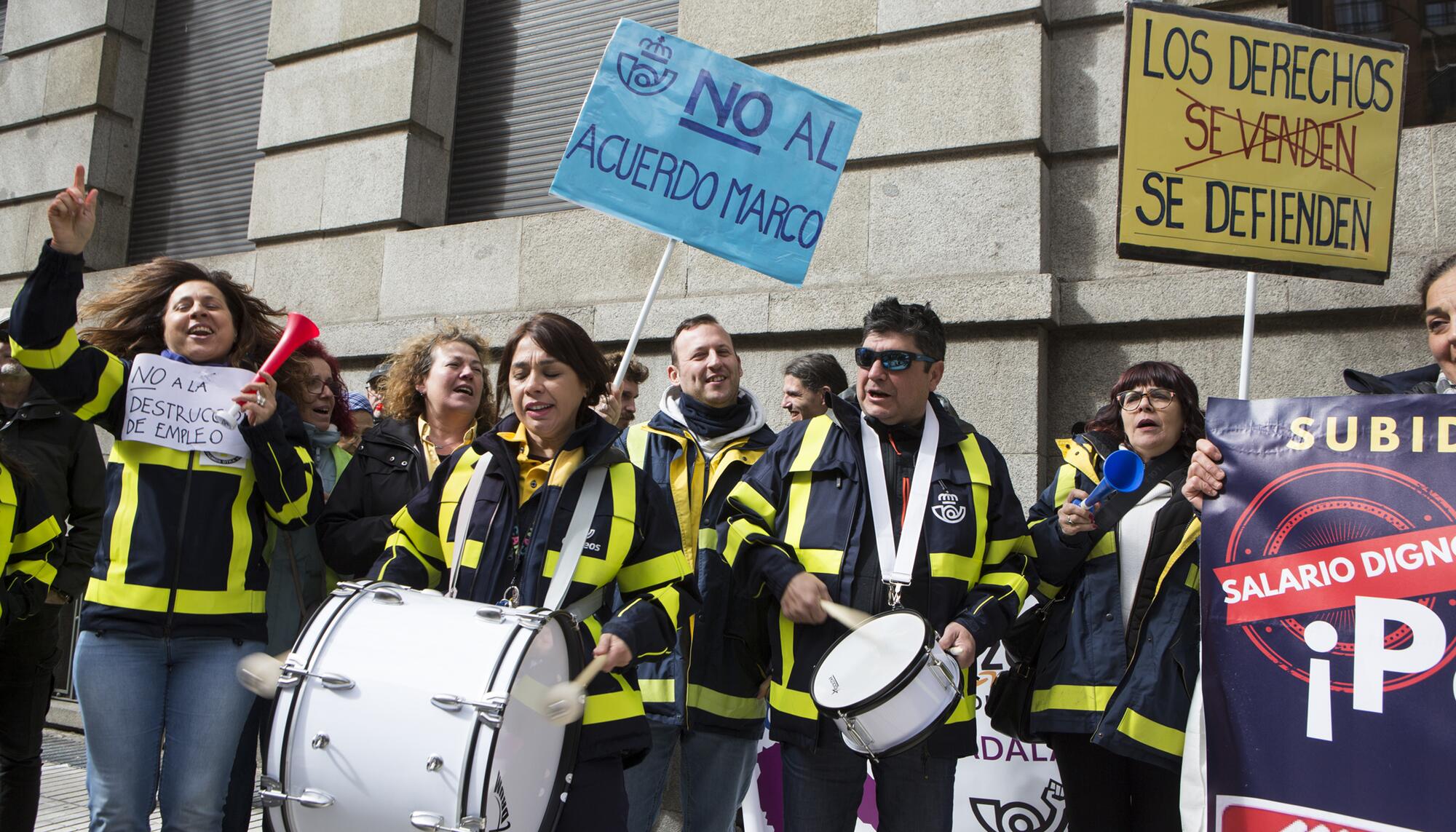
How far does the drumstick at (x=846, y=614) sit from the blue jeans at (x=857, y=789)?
0.40 metres

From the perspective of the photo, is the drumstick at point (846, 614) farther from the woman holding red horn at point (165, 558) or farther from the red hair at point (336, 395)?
the red hair at point (336, 395)

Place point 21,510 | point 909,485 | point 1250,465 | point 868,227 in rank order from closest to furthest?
point 1250,465
point 909,485
point 21,510
point 868,227

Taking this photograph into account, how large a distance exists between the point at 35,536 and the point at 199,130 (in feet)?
20.5

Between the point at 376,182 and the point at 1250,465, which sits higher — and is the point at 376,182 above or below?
above

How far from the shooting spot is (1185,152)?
358cm

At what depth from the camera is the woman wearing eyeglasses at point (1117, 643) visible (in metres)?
3.31

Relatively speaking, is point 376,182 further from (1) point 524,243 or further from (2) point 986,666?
(2) point 986,666

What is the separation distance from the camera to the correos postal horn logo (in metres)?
4.47

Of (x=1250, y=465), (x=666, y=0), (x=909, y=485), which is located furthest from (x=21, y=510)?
(x=666, y=0)

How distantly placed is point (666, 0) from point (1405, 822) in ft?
20.5

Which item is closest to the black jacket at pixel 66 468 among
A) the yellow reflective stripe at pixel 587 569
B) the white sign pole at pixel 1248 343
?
the yellow reflective stripe at pixel 587 569

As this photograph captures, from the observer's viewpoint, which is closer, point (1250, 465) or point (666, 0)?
point (1250, 465)

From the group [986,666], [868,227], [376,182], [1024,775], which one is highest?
[376,182]

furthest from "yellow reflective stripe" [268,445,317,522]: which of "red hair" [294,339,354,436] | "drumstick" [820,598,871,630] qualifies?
"drumstick" [820,598,871,630]
